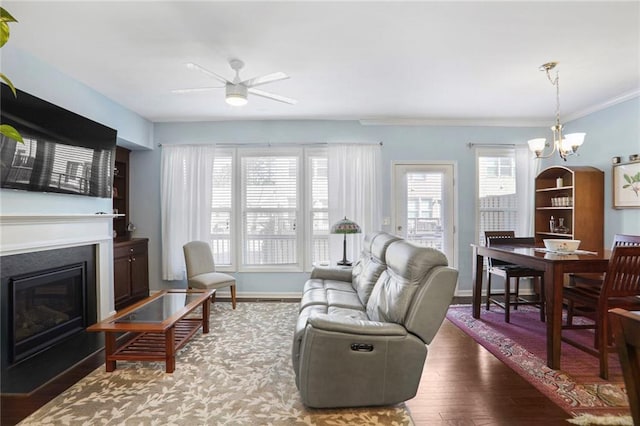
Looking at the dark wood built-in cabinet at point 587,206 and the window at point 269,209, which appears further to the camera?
the window at point 269,209

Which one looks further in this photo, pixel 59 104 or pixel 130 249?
pixel 130 249

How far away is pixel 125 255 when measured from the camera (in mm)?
4199

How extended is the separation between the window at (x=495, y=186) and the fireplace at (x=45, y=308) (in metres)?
5.17

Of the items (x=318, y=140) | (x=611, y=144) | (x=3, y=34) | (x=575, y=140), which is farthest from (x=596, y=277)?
(x=3, y=34)

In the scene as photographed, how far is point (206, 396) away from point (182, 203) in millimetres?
3088

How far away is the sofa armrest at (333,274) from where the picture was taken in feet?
12.3

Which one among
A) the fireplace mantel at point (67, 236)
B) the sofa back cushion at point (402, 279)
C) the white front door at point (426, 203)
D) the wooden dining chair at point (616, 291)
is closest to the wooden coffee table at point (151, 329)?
the fireplace mantel at point (67, 236)

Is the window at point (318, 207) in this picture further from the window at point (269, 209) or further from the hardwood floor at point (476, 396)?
the hardwood floor at point (476, 396)

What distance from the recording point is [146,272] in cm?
470

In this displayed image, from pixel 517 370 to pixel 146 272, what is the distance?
4.65 meters

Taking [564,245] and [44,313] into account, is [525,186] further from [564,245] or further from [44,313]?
[44,313]

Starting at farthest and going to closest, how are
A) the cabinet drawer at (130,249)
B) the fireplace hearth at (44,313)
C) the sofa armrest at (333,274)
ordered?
the cabinet drawer at (130,249), the sofa armrest at (333,274), the fireplace hearth at (44,313)

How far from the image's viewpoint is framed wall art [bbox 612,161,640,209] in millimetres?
3641

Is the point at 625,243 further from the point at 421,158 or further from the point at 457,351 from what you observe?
the point at 421,158
